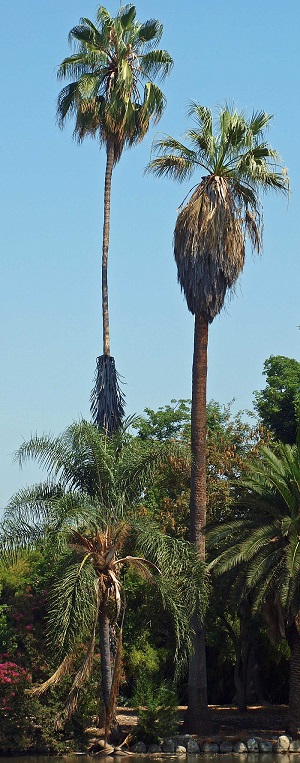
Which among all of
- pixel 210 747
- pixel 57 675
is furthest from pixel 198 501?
pixel 57 675

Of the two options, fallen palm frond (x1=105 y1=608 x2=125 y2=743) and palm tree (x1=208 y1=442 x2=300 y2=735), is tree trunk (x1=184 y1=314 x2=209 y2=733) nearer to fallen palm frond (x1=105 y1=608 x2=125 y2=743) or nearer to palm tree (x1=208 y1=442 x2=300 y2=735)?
palm tree (x1=208 y1=442 x2=300 y2=735)

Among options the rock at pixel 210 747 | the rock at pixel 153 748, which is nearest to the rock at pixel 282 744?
the rock at pixel 210 747

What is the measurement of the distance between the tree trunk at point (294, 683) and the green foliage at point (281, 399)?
10.8 m

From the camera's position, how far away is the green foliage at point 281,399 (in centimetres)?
4303

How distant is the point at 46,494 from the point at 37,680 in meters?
4.41

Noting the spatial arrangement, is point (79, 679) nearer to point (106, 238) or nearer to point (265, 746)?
point (265, 746)

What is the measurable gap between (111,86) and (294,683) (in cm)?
1980

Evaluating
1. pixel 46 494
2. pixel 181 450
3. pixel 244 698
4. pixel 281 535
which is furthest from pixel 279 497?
pixel 244 698

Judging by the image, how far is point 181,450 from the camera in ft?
92.6

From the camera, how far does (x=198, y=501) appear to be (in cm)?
3012

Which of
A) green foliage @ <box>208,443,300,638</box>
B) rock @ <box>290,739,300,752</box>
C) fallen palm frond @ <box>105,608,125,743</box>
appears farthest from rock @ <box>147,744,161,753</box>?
green foliage @ <box>208,443,300,638</box>

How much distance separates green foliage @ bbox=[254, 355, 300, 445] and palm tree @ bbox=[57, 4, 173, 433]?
413 inches

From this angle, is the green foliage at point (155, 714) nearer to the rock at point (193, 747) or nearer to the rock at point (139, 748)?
the rock at point (139, 748)

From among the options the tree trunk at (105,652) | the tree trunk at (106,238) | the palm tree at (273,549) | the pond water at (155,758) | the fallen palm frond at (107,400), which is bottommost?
the pond water at (155,758)
